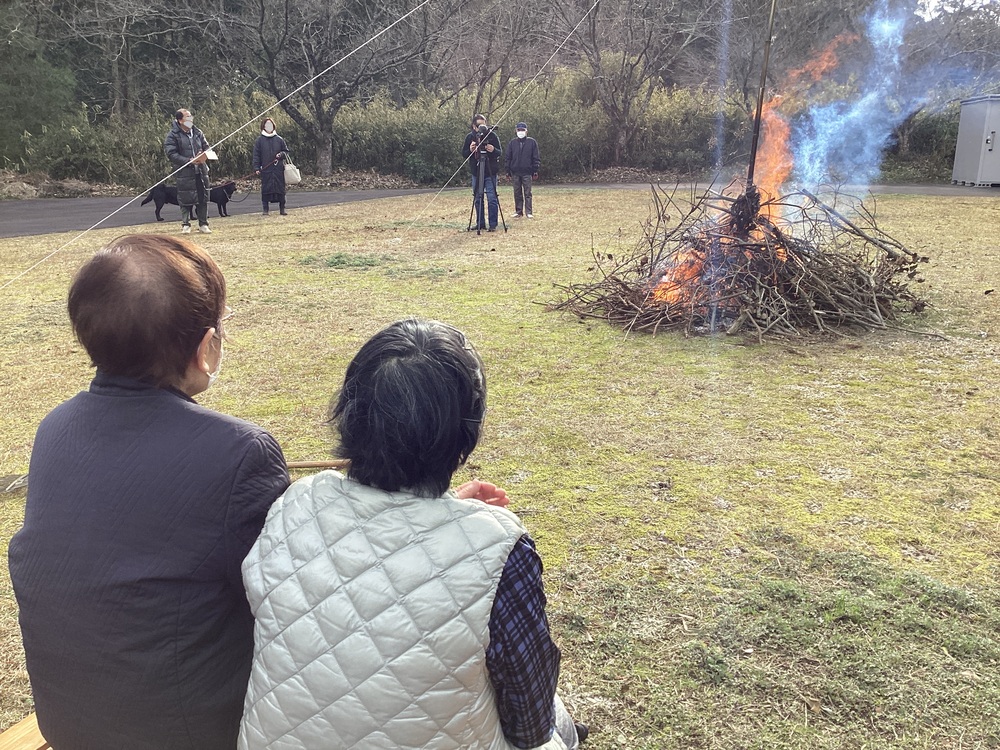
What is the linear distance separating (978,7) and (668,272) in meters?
10.2

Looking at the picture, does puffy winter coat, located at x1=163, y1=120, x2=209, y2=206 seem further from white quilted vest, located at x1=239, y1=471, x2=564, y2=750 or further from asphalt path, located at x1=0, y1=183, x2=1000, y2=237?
white quilted vest, located at x1=239, y1=471, x2=564, y2=750

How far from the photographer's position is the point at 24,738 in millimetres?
1679

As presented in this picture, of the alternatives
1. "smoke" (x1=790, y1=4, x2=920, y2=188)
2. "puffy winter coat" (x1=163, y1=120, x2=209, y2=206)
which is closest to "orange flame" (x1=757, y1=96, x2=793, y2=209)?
"smoke" (x1=790, y1=4, x2=920, y2=188)

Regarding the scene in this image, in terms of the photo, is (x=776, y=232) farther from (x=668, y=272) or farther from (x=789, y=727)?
(x=789, y=727)

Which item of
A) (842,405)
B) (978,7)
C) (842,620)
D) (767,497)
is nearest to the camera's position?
(842,620)

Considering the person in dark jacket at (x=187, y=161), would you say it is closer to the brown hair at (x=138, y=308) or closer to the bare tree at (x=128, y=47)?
the brown hair at (x=138, y=308)

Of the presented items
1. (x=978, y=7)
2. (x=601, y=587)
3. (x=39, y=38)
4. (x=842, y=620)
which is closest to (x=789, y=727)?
(x=842, y=620)

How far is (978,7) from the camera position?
40.5 ft

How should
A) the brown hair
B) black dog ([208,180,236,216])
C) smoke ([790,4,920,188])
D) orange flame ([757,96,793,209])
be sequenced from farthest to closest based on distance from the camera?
black dog ([208,180,236,216]) → smoke ([790,4,920,188]) → orange flame ([757,96,793,209]) → the brown hair

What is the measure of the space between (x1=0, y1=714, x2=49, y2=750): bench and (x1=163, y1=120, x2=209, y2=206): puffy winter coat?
10.3 meters

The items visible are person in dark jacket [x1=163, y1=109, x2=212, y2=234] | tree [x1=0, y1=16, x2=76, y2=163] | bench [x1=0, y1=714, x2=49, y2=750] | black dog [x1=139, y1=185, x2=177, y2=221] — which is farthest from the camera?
tree [x1=0, y1=16, x2=76, y2=163]

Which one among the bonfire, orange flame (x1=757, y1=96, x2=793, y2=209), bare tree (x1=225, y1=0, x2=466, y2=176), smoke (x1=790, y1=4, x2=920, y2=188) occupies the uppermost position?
bare tree (x1=225, y1=0, x2=466, y2=176)

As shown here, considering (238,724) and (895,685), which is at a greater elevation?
(238,724)

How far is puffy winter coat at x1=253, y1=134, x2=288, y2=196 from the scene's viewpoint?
1349cm
